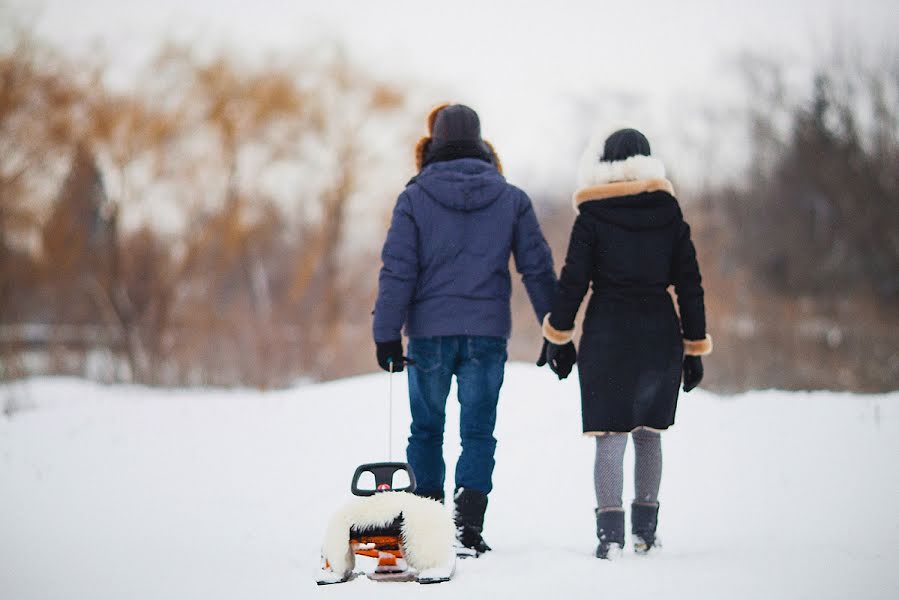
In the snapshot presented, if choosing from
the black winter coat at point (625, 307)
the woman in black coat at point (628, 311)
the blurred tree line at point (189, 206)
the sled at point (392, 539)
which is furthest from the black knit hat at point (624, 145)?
the blurred tree line at point (189, 206)

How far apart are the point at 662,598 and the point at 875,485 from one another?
2.22 meters

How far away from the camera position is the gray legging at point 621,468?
3232mm

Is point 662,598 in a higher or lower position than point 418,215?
lower

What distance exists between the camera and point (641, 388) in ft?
10.8

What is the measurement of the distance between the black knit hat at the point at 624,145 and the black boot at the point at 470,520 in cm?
151

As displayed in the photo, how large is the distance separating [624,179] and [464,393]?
1112mm

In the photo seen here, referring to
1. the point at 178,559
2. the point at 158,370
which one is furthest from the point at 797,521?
the point at 158,370

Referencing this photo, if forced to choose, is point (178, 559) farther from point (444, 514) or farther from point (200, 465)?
point (200, 465)

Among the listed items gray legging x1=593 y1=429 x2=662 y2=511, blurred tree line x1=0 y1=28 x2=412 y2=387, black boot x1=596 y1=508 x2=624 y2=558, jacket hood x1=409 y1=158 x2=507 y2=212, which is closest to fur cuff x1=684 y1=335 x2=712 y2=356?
gray legging x1=593 y1=429 x2=662 y2=511

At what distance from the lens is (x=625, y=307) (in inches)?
130

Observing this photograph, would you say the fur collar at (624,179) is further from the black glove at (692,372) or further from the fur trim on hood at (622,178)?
the black glove at (692,372)

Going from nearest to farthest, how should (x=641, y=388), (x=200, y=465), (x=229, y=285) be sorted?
(x=641, y=388)
(x=200, y=465)
(x=229, y=285)

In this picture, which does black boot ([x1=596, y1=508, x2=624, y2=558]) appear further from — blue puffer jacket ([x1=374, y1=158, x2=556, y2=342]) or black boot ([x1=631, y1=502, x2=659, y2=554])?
blue puffer jacket ([x1=374, y1=158, x2=556, y2=342])

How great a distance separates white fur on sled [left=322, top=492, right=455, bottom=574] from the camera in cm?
285
